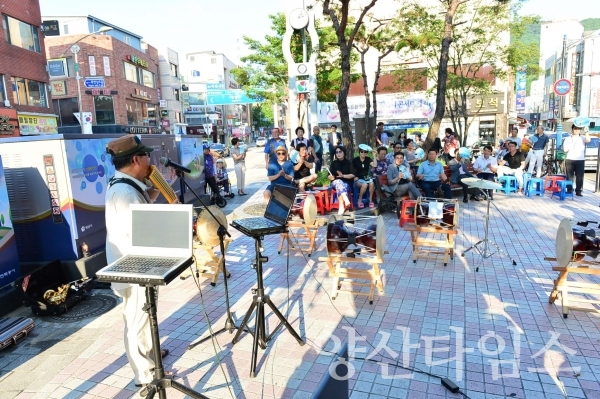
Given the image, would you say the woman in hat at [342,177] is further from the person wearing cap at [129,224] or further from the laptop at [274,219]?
the person wearing cap at [129,224]

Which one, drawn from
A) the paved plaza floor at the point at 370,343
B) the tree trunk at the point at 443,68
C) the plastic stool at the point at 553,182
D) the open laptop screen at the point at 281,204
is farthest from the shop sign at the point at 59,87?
the open laptop screen at the point at 281,204

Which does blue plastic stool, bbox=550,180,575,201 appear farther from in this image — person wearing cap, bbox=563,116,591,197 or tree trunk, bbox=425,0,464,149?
tree trunk, bbox=425,0,464,149

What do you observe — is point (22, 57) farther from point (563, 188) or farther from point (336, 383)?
point (336, 383)

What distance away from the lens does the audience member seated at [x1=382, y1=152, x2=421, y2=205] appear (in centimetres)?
898

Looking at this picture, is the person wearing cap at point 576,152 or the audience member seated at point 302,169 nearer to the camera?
the audience member seated at point 302,169

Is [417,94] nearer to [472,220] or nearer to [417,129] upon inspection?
[417,129]

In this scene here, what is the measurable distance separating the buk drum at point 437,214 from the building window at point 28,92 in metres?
22.7

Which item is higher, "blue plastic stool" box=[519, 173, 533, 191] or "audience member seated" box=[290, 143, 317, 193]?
"audience member seated" box=[290, 143, 317, 193]

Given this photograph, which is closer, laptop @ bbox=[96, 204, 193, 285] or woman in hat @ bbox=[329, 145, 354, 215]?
laptop @ bbox=[96, 204, 193, 285]

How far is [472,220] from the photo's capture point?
28.9 feet

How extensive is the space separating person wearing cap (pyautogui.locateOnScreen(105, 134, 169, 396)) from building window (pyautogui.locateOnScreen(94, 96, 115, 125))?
37.0 m

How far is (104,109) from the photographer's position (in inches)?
1414

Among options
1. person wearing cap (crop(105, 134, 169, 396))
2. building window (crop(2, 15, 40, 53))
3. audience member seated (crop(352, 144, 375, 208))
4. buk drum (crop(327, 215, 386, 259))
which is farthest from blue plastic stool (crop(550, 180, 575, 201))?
building window (crop(2, 15, 40, 53))

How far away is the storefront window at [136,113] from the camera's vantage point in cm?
3822
